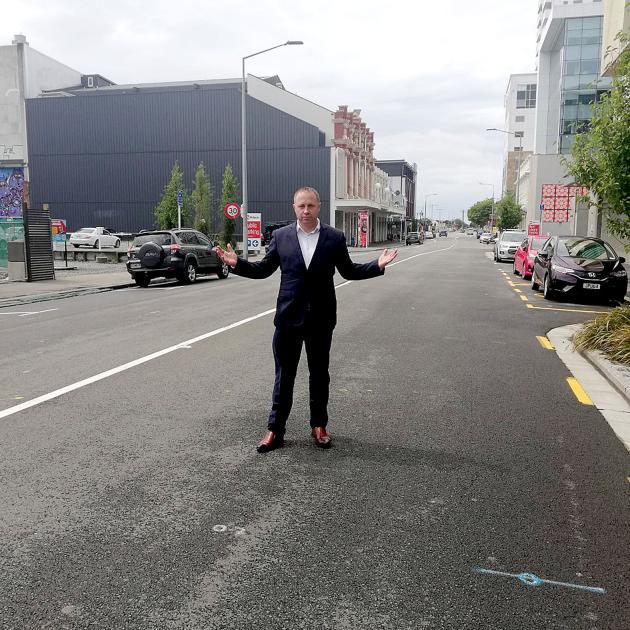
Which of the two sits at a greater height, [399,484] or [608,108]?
[608,108]

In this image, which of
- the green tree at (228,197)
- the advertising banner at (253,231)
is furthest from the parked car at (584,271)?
the green tree at (228,197)

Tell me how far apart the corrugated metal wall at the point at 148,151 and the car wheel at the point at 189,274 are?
35808 millimetres

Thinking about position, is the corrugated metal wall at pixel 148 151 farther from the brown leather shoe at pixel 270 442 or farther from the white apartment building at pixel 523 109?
the white apartment building at pixel 523 109

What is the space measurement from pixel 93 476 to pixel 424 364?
15.5 feet

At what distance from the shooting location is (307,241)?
4.79 m

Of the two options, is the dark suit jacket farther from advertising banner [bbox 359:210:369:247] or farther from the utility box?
advertising banner [bbox 359:210:369:247]

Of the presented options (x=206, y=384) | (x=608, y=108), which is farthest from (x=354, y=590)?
(x=608, y=108)

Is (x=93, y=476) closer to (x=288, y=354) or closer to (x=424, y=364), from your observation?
(x=288, y=354)

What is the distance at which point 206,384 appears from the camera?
687 cm

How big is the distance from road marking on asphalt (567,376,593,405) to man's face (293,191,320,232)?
3.48m

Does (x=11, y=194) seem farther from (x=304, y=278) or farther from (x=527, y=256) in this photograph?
(x=304, y=278)

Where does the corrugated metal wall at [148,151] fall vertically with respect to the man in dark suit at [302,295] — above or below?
above

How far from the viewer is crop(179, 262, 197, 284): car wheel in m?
20.3

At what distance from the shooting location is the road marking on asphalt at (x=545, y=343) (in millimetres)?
9594
